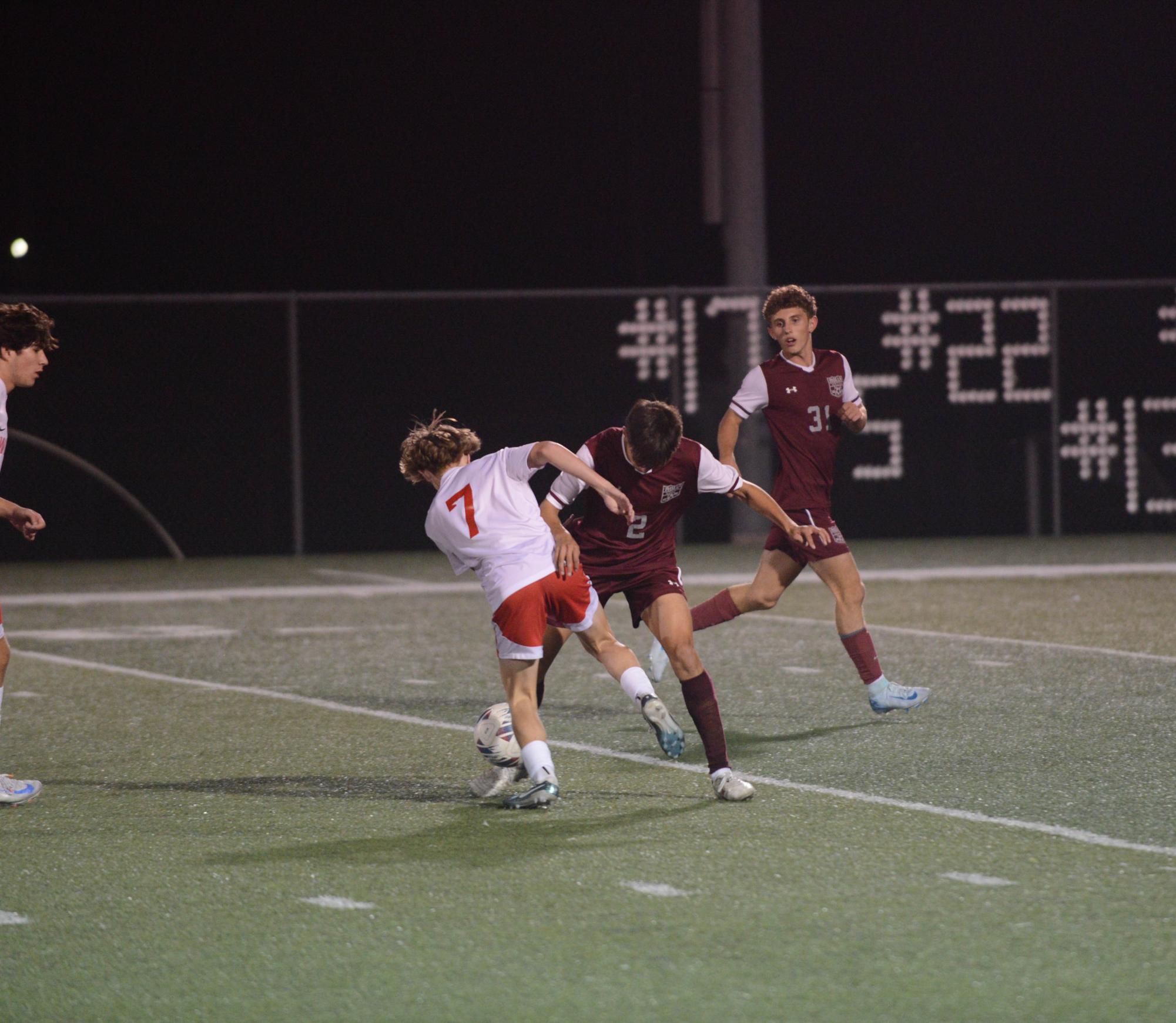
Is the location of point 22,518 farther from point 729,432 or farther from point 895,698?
point 895,698

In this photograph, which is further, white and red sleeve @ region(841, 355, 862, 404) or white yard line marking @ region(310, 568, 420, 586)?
white yard line marking @ region(310, 568, 420, 586)

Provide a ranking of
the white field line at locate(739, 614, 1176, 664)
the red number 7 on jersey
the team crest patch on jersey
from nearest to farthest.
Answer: the red number 7 on jersey, the team crest patch on jersey, the white field line at locate(739, 614, 1176, 664)

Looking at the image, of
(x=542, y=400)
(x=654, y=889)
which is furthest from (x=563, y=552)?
(x=542, y=400)

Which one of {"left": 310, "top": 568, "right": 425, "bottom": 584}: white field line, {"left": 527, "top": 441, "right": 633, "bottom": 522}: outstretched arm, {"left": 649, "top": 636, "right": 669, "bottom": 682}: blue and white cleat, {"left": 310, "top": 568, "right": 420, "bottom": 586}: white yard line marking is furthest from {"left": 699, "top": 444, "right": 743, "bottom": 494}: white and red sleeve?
{"left": 310, "top": 568, "right": 425, "bottom": 584}: white field line

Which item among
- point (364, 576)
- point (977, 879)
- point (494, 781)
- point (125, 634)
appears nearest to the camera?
point (977, 879)

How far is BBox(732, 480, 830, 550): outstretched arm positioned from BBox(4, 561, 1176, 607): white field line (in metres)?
7.09

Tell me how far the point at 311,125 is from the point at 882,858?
101 ft

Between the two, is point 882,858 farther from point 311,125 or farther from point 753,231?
point 311,125

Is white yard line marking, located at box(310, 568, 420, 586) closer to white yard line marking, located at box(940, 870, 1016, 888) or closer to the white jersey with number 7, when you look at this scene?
the white jersey with number 7

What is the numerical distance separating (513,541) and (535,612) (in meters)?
0.26

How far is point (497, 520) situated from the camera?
20.6ft

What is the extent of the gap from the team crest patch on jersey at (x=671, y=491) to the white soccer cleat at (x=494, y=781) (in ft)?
3.69

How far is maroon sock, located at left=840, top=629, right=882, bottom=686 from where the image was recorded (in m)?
8.14

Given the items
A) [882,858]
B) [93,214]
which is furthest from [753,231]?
[93,214]
